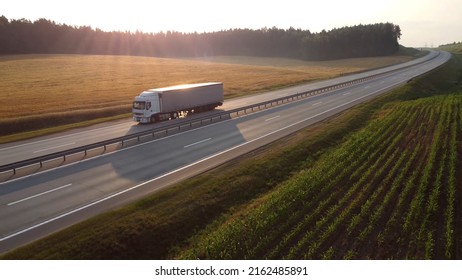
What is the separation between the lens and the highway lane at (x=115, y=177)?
1756 cm

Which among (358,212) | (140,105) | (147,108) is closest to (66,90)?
(140,105)

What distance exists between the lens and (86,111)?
152ft

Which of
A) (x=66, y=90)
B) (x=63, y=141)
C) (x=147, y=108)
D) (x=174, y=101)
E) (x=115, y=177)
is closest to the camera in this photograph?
(x=115, y=177)

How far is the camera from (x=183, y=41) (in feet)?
655

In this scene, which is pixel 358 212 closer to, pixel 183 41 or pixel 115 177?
pixel 115 177

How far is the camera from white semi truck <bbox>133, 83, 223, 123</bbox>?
41.2m

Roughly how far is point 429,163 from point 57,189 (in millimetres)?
21581

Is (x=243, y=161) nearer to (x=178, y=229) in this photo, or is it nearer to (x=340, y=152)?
(x=340, y=152)

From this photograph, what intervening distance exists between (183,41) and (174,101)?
538ft

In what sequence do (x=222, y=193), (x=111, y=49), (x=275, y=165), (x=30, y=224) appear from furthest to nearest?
(x=111, y=49), (x=275, y=165), (x=222, y=193), (x=30, y=224)

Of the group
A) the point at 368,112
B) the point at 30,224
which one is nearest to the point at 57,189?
the point at 30,224

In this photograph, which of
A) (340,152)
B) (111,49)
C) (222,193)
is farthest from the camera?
(111,49)

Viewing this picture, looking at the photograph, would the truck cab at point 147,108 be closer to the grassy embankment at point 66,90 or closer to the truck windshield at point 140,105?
the truck windshield at point 140,105

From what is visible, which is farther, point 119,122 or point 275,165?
point 119,122
